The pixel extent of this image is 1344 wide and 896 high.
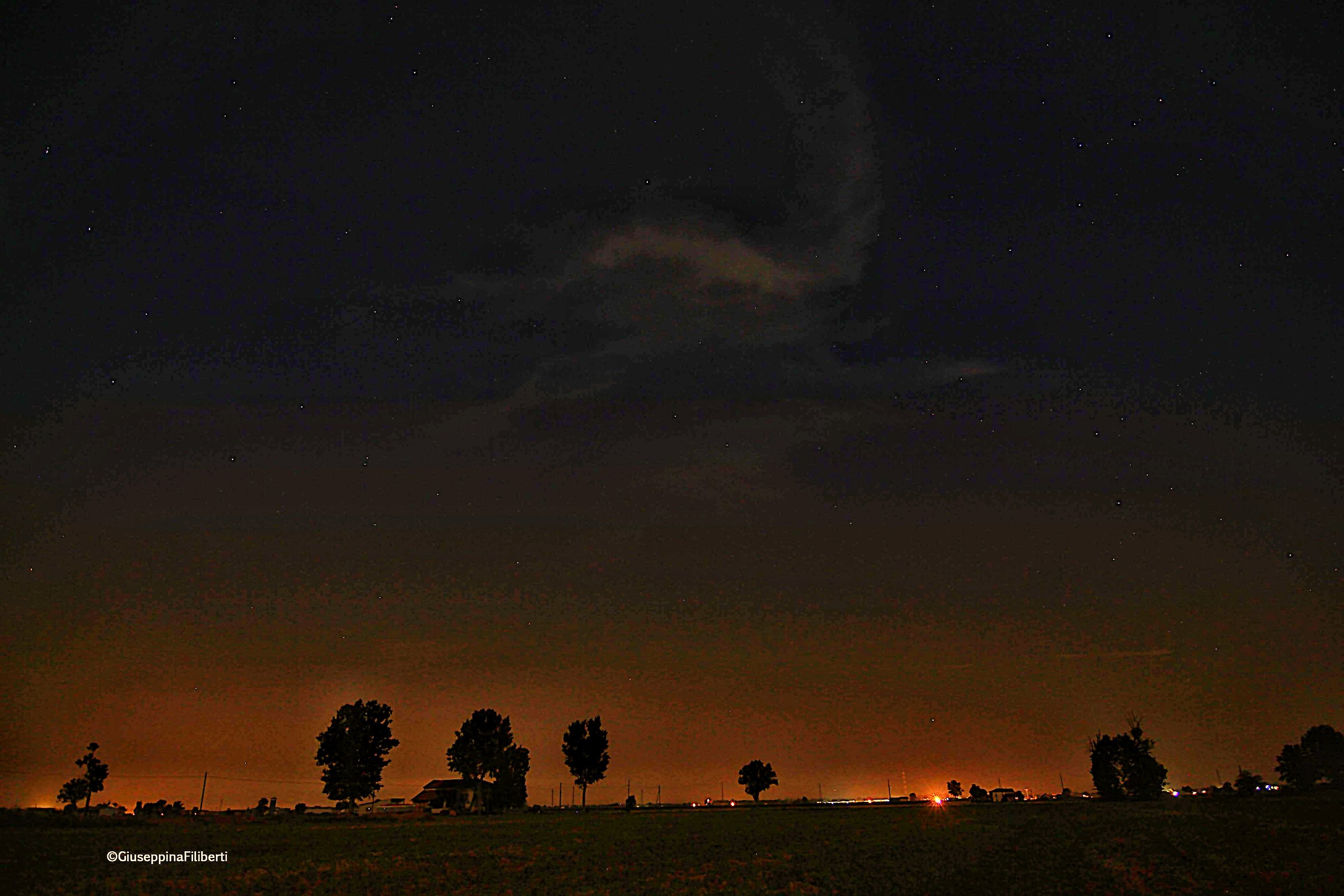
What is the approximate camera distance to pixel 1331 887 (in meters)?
27.4

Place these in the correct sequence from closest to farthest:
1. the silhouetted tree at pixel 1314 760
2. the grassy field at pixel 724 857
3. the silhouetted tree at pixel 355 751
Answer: the grassy field at pixel 724 857, the silhouetted tree at pixel 355 751, the silhouetted tree at pixel 1314 760

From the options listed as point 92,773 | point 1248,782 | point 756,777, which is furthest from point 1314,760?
point 92,773

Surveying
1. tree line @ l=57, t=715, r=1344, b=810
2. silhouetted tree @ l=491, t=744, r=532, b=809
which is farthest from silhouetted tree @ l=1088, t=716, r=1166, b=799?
silhouetted tree @ l=491, t=744, r=532, b=809

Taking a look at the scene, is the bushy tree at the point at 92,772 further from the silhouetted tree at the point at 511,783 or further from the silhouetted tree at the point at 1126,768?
the silhouetted tree at the point at 1126,768

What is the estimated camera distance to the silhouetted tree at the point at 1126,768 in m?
140

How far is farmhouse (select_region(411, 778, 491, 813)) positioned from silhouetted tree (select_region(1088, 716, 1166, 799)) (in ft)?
343

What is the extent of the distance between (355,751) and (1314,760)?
193 metres

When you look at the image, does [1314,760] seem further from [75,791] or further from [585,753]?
[75,791]

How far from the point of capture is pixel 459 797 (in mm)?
140250

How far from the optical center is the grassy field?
30.1m

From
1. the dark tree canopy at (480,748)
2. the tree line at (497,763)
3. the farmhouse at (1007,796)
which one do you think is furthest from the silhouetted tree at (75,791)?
the farmhouse at (1007,796)

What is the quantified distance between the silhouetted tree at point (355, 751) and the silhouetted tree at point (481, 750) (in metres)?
13.0

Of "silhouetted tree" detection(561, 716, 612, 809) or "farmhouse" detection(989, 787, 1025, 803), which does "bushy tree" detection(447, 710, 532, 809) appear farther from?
"farmhouse" detection(989, 787, 1025, 803)

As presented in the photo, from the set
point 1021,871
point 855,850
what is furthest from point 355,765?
point 1021,871
